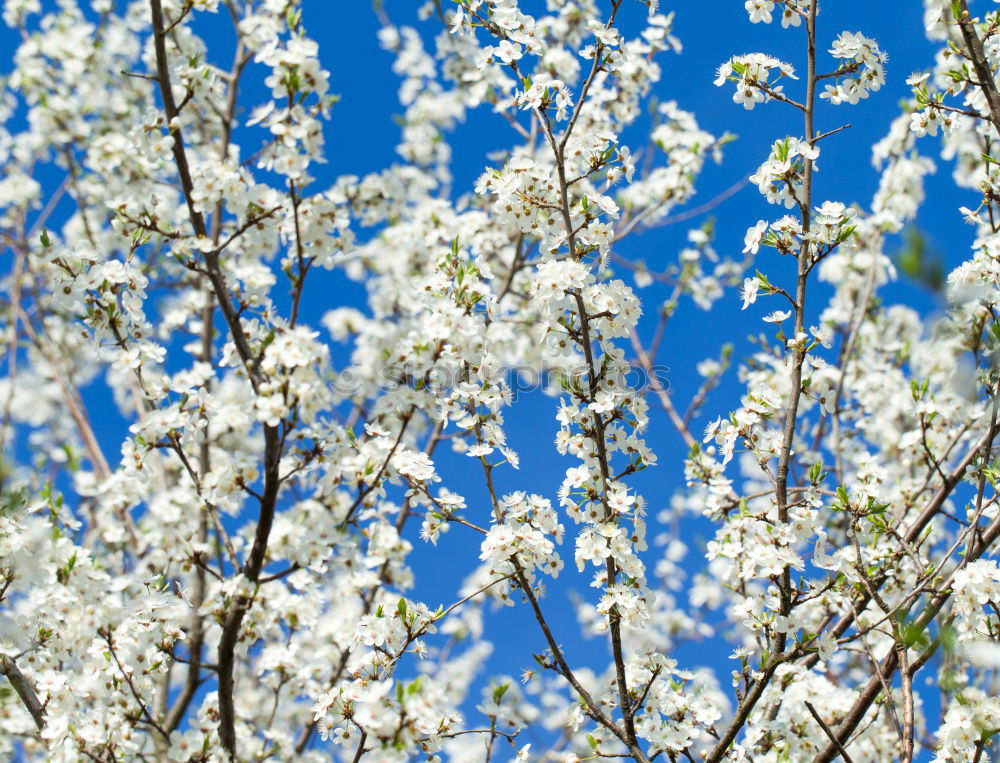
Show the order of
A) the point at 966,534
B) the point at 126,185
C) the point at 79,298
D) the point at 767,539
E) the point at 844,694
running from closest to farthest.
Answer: the point at 767,539, the point at 966,534, the point at 79,298, the point at 844,694, the point at 126,185

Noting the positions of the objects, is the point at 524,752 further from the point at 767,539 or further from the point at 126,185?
the point at 126,185

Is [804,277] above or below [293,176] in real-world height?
below

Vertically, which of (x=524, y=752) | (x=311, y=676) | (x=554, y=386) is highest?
(x=554, y=386)

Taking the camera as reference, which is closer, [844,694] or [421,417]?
[844,694]

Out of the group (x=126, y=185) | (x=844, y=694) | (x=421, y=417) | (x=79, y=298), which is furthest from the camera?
(x=126, y=185)

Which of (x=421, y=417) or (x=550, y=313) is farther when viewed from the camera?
(x=421, y=417)

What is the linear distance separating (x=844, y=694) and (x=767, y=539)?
1957mm

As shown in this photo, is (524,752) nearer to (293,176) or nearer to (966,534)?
(966,534)

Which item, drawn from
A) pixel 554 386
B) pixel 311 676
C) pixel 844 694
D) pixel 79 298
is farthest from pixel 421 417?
pixel 844 694

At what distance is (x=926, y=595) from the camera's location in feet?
12.0

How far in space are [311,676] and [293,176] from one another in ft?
9.95

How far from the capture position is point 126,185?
6.30 metres

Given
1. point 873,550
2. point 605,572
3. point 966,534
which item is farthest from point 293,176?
point 966,534

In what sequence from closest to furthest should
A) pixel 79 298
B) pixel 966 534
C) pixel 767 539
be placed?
pixel 767 539 < pixel 966 534 < pixel 79 298
